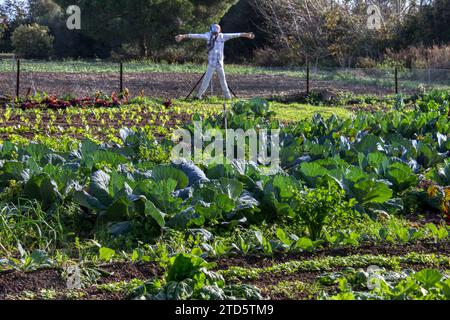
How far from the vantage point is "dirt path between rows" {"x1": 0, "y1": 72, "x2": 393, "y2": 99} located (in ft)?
60.0

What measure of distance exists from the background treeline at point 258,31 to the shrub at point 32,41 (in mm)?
50

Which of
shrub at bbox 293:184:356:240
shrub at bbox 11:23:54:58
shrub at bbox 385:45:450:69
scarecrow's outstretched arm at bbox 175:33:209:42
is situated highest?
shrub at bbox 11:23:54:58

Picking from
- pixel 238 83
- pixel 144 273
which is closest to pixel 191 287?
pixel 144 273

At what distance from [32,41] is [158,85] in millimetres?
19819

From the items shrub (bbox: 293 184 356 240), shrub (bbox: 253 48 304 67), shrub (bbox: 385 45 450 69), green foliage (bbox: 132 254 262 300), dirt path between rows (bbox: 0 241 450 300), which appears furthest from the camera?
shrub (bbox: 253 48 304 67)

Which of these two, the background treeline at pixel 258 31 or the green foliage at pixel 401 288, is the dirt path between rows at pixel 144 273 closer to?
the green foliage at pixel 401 288

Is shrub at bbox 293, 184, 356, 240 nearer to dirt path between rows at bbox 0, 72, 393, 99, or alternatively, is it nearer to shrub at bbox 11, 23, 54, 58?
dirt path between rows at bbox 0, 72, 393, 99

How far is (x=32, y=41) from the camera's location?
124ft

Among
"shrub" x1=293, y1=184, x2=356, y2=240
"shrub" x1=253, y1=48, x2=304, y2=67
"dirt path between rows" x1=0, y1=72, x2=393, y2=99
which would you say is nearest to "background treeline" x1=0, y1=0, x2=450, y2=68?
"shrub" x1=253, y1=48, x2=304, y2=67

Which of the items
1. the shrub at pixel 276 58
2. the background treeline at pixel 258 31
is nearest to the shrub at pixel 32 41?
the background treeline at pixel 258 31

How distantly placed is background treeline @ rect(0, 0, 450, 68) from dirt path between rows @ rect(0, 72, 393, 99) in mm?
7274

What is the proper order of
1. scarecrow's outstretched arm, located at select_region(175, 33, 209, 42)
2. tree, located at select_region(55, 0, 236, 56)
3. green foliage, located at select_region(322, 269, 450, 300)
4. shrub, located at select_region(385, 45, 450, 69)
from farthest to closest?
tree, located at select_region(55, 0, 236, 56) < shrub, located at select_region(385, 45, 450, 69) < scarecrow's outstretched arm, located at select_region(175, 33, 209, 42) < green foliage, located at select_region(322, 269, 450, 300)
